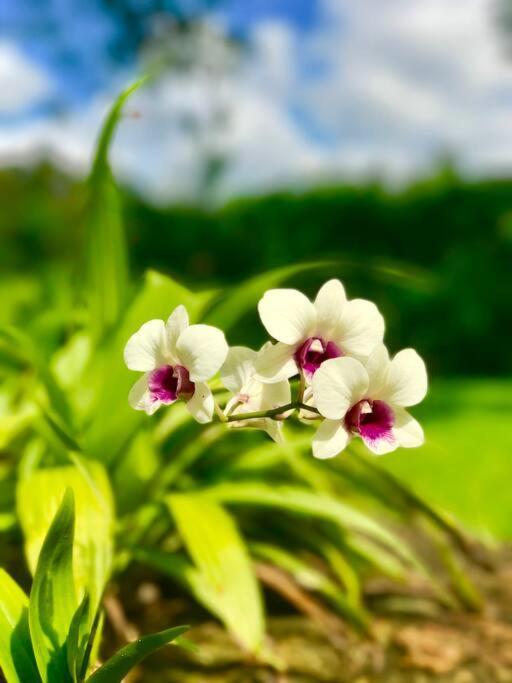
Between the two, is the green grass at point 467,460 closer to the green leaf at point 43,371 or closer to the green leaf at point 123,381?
the green leaf at point 123,381

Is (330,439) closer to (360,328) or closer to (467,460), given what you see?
(360,328)

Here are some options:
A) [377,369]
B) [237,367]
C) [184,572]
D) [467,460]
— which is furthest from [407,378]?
[467,460]

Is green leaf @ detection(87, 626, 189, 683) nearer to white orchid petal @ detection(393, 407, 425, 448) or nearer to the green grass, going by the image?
white orchid petal @ detection(393, 407, 425, 448)

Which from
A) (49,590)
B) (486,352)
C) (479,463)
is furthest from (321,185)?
(49,590)

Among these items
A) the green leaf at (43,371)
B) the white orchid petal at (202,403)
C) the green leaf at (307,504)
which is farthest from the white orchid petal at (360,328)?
the green leaf at (307,504)

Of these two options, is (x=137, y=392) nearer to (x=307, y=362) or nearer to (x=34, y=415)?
(x=307, y=362)

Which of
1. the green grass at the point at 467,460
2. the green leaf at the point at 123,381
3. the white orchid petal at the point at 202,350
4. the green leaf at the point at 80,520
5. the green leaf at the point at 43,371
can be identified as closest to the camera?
the white orchid petal at the point at 202,350
